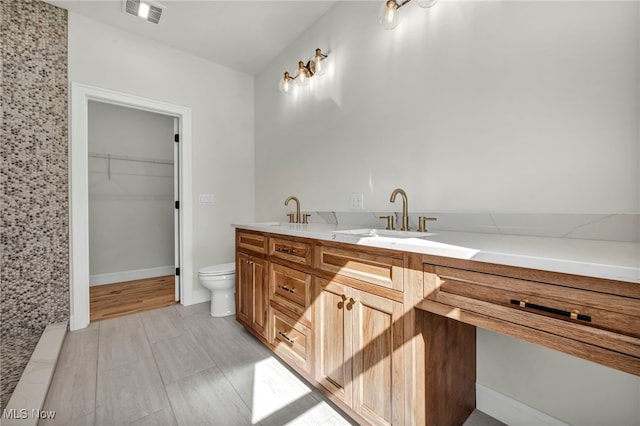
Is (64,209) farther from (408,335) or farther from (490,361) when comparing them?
(490,361)

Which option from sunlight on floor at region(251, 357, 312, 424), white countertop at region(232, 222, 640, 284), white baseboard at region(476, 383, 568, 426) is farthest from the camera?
sunlight on floor at region(251, 357, 312, 424)

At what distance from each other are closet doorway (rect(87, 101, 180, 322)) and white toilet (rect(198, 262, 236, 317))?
0.92 meters

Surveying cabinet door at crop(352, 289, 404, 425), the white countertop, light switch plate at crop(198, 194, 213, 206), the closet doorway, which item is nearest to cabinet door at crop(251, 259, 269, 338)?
cabinet door at crop(352, 289, 404, 425)

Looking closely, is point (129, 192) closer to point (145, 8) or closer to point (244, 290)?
point (145, 8)

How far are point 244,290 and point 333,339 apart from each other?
3.46 ft

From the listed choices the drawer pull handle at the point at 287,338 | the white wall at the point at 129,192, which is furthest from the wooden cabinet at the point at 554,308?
the white wall at the point at 129,192

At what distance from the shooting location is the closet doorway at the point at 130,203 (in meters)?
3.64

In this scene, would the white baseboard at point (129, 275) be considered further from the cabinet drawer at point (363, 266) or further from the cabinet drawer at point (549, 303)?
the cabinet drawer at point (549, 303)

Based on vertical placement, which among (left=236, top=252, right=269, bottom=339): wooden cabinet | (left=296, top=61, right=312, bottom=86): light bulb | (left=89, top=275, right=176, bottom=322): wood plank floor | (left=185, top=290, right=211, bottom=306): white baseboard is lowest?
(left=89, top=275, right=176, bottom=322): wood plank floor

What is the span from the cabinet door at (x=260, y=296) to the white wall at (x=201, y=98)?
1285 mm

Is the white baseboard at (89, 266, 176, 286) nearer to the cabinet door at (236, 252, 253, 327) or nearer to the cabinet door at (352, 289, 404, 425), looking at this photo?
the cabinet door at (236, 252, 253, 327)

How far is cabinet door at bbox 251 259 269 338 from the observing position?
77.5 inches

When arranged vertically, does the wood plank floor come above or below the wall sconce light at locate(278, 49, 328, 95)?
below

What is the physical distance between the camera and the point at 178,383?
5.50ft
